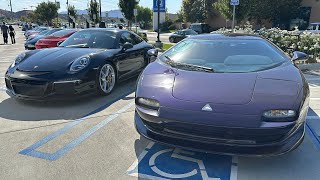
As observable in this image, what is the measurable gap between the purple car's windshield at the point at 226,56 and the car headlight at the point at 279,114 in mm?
851

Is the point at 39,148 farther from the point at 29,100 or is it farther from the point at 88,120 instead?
the point at 29,100

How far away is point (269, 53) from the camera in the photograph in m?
3.76

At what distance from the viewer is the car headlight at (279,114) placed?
243cm

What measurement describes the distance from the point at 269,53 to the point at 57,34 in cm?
969

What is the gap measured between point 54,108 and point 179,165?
2520 mm

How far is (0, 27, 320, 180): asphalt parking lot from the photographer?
2.63 meters

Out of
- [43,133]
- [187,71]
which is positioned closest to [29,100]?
[43,133]

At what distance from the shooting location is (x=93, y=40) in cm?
579

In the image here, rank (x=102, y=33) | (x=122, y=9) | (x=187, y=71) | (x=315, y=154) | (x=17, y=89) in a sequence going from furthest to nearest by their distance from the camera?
(x=122, y=9)
(x=102, y=33)
(x=17, y=89)
(x=187, y=71)
(x=315, y=154)

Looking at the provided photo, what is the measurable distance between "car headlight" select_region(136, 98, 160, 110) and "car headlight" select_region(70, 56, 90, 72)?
1.92 m

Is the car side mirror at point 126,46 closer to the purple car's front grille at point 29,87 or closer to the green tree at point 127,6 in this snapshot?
the purple car's front grille at point 29,87

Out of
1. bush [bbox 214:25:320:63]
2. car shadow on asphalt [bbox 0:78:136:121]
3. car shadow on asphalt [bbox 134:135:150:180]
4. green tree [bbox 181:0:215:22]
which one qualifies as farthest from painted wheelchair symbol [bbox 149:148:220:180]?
green tree [bbox 181:0:215:22]

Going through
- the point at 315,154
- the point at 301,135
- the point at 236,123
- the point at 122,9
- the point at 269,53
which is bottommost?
the point at 315,154

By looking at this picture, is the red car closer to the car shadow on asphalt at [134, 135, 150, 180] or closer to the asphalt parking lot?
the asphalt parking lot
